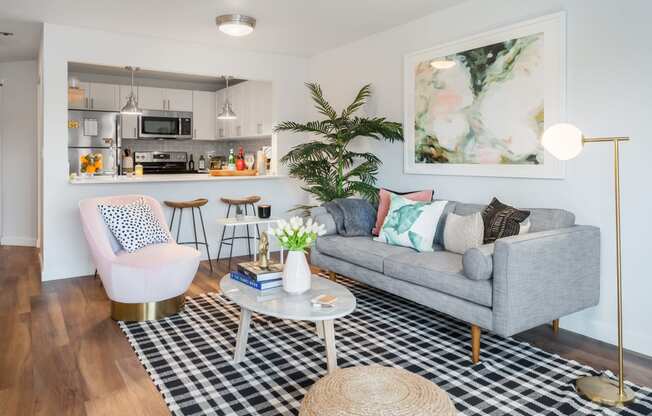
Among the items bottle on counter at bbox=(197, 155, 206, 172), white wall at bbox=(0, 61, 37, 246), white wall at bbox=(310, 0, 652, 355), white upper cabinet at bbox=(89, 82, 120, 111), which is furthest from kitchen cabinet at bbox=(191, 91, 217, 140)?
white wall at bbox=(310, 0, 652, 355)

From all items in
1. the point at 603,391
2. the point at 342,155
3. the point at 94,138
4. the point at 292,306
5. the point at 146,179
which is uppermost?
the point at 94,138

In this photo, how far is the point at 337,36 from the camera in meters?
4.98

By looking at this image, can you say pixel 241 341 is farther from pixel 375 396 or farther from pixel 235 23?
pixel 235 23

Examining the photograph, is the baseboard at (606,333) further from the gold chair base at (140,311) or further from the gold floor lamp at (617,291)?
the gold chair base at (140,311)

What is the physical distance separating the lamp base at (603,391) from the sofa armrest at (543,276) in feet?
1.26

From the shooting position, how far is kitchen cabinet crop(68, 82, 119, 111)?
6933mm

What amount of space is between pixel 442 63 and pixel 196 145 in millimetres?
5369

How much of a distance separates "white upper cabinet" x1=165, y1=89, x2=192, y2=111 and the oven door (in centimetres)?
21

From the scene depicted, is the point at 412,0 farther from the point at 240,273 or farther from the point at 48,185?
the point at 48,185

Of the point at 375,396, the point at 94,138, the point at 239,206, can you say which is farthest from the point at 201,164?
the point at 375,396

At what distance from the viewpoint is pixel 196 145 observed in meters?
8.40

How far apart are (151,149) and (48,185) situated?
359cm

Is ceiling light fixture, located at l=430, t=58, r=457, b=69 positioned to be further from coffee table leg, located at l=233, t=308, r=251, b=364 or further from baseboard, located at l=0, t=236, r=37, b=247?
baseboard, located at l=0, t=236, r=37, b=247

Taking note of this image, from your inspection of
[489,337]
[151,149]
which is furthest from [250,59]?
[489,337]
